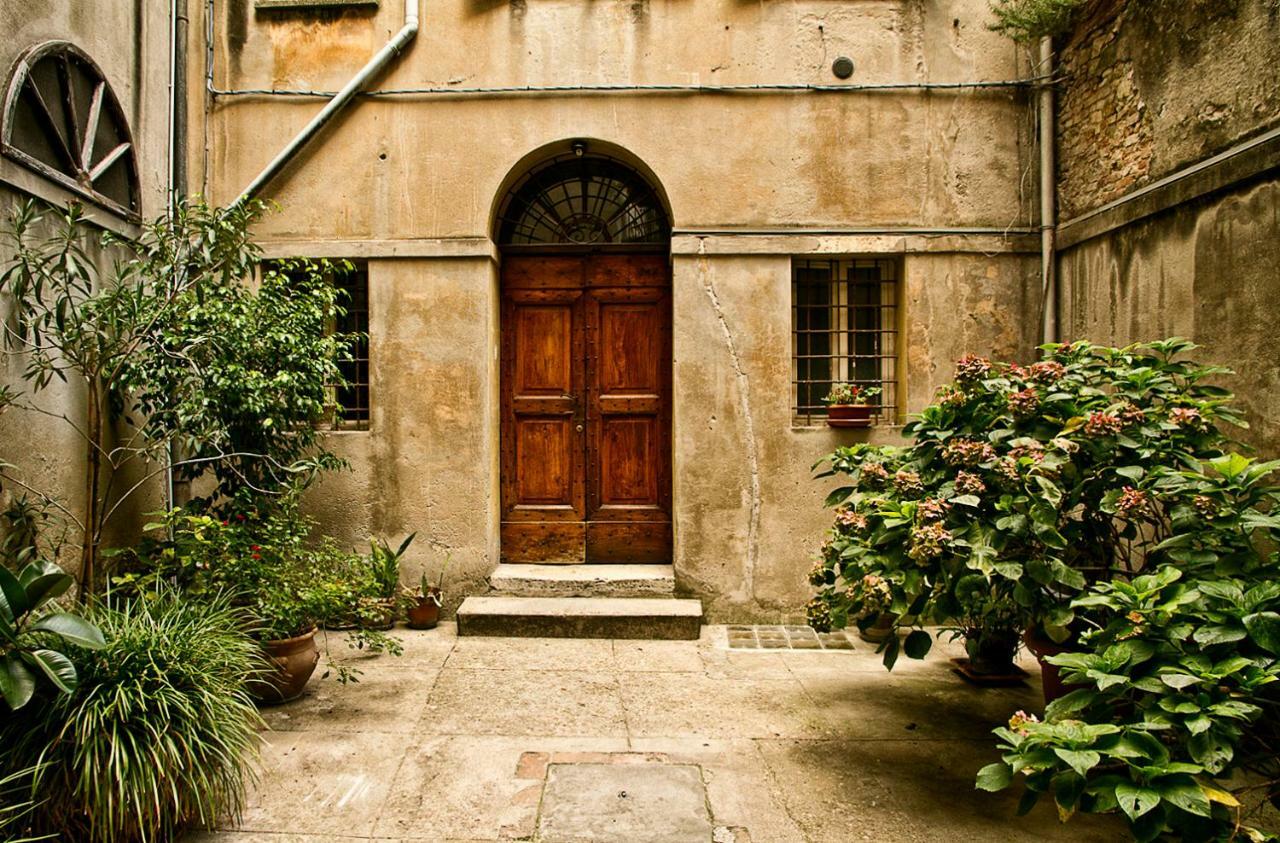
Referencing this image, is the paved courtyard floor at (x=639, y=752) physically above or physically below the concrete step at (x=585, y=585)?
below

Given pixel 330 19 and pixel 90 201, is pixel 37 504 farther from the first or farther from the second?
pixel 330 19

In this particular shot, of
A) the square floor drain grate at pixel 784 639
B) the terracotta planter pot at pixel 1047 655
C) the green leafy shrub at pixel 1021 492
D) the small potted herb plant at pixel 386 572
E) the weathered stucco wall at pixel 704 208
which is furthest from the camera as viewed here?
the weathered stucco wall at pixel 704 208

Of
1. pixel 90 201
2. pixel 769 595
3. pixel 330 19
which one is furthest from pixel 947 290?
pixel 90 201

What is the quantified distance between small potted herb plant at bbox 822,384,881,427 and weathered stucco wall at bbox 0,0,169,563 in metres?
5.33

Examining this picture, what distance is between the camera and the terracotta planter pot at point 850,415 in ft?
19.0

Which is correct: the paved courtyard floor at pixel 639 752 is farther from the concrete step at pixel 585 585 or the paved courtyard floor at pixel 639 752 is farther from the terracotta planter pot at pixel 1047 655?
the concrete step at pixel 585 585

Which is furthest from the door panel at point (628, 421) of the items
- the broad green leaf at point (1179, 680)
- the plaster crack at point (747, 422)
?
the broad green leaf at point (1179, 680)

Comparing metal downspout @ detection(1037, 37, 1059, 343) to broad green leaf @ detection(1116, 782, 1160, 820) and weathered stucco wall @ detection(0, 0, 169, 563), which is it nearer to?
broad green leaf @ detection(1116, 782, 1160, 820)

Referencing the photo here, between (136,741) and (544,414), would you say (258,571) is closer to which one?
(136,741)

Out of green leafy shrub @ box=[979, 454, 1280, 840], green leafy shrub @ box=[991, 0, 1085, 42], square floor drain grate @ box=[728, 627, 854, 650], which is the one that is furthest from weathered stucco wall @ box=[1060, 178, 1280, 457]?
square floor drain grate @ box=[728, 627, 854, 650]

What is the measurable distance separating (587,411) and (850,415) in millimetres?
2275

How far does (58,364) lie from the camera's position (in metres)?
4.48

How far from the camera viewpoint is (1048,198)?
5.79 m

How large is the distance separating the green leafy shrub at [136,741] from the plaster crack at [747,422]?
3.74 meters
